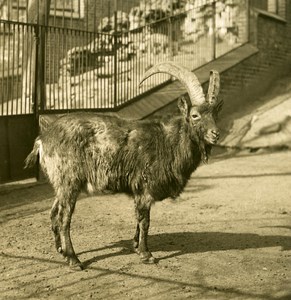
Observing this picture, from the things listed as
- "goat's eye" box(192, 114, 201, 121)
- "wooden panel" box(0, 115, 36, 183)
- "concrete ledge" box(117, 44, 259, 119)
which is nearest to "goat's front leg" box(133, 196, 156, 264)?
"goat's eye" box(192, 114, 201, 121)

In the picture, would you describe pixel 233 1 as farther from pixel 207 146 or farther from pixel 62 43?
pixel 207 146

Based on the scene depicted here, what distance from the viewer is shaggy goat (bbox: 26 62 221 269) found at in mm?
6664

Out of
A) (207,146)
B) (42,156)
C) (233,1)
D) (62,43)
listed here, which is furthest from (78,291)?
(233,1)

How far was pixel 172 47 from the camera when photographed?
642 inches

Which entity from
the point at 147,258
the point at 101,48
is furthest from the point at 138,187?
the point at 101,48

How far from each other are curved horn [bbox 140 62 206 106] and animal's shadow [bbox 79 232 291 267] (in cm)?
180

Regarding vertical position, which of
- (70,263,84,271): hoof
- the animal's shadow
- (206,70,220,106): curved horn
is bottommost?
the animal's shadow

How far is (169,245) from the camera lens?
7379 millimetres

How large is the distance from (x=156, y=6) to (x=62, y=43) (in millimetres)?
9150

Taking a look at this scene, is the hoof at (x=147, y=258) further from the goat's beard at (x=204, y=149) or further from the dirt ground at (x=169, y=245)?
the goat's beard at (x=204, y=149)

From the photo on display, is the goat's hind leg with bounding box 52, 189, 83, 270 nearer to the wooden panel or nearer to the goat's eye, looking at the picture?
the goat's eye

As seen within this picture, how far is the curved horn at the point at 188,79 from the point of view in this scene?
23.4 feet

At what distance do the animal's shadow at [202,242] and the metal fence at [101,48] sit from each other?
437 cm

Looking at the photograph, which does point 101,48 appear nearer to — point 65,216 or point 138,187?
point 138,187
